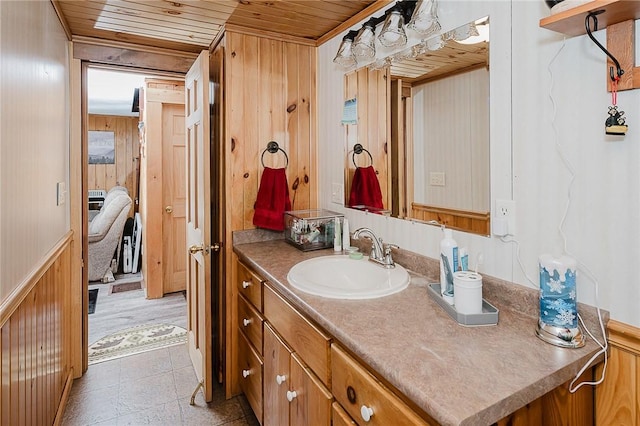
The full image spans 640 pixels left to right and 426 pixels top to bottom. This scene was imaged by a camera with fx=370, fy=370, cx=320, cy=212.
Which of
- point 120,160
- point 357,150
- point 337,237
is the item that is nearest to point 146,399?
point 337,237

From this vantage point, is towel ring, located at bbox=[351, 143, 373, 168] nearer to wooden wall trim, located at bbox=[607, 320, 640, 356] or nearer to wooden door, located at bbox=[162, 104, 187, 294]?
wooden wall trim, located at bbox=[607, 320, 640, 356]

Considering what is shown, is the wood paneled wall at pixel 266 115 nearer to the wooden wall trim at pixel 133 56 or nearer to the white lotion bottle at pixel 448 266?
the wooden wall trim at pixel 133 56

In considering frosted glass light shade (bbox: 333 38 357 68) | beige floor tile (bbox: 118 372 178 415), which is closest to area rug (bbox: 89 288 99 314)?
beige floor tile (bbox: 118 372 178 415)

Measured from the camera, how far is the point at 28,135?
1.36m

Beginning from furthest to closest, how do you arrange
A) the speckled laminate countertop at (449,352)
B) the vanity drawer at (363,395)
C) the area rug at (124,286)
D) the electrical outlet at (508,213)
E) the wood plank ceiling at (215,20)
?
1. the area rug at (124,286)
2. the wood plank ceiling at (215,20)
3. the electrical outlet at (508,213)
4. the vanity drawer at (363,395)
5. the speckled laminate countertop at (449,352)

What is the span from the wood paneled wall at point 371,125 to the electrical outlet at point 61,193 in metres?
1.52

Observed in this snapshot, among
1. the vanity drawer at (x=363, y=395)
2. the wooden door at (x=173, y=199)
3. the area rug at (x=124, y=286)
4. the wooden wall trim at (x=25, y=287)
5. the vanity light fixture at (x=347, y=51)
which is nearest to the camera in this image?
the vanity drawer at (x=363, y=395)

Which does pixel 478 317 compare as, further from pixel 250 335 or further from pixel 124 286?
pixel 124 286

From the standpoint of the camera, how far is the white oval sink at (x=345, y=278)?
131 cm

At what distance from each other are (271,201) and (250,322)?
27.2 inches

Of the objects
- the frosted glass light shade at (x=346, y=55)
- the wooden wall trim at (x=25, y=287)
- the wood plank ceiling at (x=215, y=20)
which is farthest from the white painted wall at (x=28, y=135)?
the frosted glass light shade at (x=346, y=55)

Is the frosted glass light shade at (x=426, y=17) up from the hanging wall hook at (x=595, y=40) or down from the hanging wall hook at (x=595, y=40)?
up

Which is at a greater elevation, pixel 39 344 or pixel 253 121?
pixel 253 121

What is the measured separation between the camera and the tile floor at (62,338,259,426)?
1.99m
